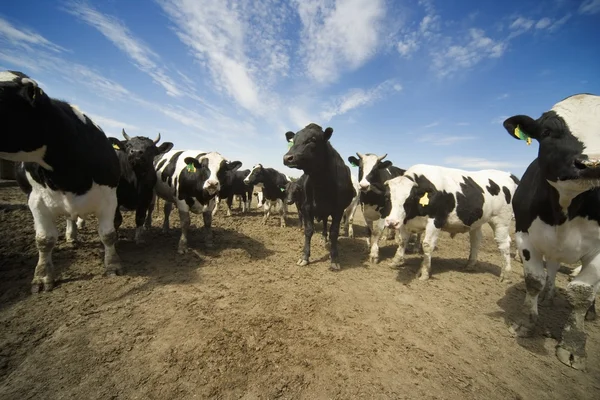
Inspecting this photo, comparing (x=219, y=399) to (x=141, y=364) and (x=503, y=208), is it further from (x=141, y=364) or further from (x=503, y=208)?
(x=503, y=208)

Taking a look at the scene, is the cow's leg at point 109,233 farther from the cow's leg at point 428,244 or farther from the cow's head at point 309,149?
the cow's leg at point 428,244

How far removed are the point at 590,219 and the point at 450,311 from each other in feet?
7.77

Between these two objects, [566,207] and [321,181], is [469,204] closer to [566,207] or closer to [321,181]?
[566,207]

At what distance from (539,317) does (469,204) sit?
2548 millimetres

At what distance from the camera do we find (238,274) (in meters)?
5.31

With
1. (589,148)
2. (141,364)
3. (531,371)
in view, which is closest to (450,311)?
(531,371)

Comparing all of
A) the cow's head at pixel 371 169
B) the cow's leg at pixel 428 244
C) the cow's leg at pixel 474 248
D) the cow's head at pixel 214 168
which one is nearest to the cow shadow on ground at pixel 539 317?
the cow's leg at pixel 474 248

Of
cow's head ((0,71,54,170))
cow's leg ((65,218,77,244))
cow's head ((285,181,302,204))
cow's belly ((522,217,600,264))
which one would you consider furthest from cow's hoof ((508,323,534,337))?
cow's leg ((65,218,77,244))

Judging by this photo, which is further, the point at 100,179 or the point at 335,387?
the point at 100,179

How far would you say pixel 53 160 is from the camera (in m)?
3.78

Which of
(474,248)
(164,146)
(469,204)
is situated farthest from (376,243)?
(164,146)

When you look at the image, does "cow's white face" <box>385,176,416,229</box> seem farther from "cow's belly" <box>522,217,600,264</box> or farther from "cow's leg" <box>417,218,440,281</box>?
"cow's belly" <box>522,217,600,264</box>

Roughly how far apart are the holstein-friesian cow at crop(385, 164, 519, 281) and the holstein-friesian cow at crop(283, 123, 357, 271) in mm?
1234

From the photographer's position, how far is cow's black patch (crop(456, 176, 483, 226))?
6094 mm
